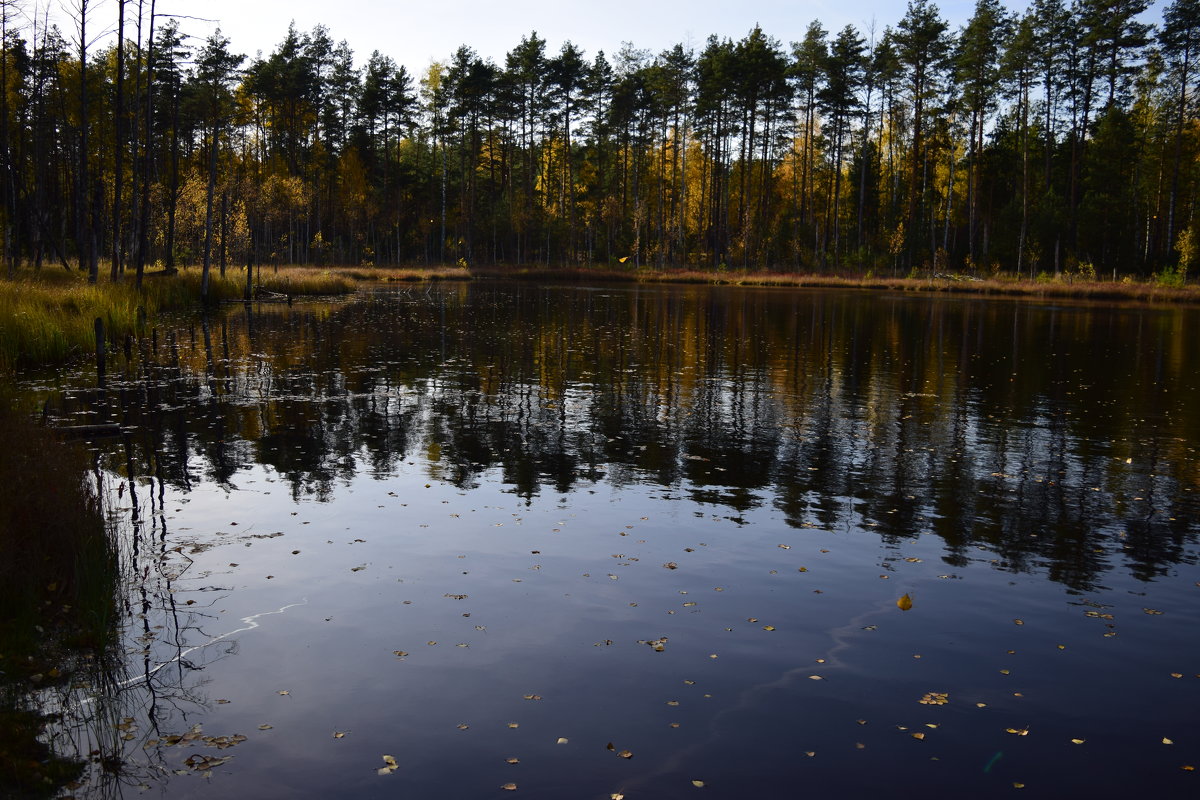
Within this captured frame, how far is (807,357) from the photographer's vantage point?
2764 cm

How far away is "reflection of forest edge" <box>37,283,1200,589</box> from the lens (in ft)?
39.0

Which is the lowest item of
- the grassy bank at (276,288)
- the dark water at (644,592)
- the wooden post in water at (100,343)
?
the dark water at (644,592)

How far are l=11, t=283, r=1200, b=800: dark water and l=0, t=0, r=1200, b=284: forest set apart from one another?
113 ft

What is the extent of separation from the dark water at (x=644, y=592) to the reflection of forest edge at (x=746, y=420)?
0.38 feet

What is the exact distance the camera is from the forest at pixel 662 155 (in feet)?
195

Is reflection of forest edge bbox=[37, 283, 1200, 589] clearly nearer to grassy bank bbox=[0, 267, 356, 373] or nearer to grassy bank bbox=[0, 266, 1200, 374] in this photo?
grassy bank bbox=[0, 267, 356, 373]

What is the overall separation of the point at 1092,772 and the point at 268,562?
780 centimetres

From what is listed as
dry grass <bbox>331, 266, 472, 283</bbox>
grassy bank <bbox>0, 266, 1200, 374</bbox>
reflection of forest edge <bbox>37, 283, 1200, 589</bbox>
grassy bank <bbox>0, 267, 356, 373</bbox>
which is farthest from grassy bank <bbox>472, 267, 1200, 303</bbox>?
grassy bank <bbox>0, 267, 356, 373</bbox>

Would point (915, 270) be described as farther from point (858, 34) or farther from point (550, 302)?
point (550, 302)

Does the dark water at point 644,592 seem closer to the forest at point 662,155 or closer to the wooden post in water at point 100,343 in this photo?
the wooden post in water at point 100,343

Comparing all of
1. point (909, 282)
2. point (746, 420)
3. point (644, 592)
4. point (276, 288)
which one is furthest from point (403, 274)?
Answer: point (644, 592)

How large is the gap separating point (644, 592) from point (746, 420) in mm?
9394

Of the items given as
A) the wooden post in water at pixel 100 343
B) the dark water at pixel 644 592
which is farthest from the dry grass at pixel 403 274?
the dark water at pixel 644 592

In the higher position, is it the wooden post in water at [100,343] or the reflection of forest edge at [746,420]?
the wooden post in water at [100,343]
